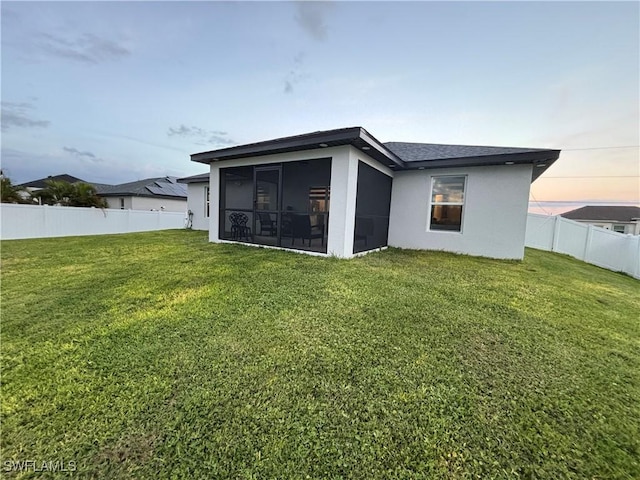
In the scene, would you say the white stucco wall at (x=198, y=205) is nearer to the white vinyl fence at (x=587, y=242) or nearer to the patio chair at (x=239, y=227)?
the patio chair at (x=239, y=227)

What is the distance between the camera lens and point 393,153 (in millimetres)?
7520

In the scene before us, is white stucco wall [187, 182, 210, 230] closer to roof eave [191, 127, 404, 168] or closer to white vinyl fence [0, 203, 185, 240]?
white vinyl fence [0, 203, 185, 240]

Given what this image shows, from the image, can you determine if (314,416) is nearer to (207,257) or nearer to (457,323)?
(457,323)

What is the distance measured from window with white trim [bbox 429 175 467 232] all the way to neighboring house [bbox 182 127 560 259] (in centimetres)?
3

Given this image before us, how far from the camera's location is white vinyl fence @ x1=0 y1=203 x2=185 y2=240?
1057 centimetres

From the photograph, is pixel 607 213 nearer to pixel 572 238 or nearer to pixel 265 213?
pixel 572 238

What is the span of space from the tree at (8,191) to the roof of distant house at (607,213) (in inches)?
1821

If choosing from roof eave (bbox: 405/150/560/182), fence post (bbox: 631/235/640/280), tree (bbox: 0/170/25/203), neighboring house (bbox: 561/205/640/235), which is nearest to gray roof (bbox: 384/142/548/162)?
roof eave (bbox: 405/150/560/182)

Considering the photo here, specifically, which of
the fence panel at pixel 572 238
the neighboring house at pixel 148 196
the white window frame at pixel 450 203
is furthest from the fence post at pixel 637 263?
the neighboring house at pixel 148 196

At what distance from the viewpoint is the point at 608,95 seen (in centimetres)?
816

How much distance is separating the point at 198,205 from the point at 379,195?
1081 centimetres

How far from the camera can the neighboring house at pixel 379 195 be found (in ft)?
20.7

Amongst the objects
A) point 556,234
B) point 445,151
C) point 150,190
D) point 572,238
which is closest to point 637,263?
point 572,238

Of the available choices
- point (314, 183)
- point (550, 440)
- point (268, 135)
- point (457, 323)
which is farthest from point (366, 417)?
point (268, 135)
